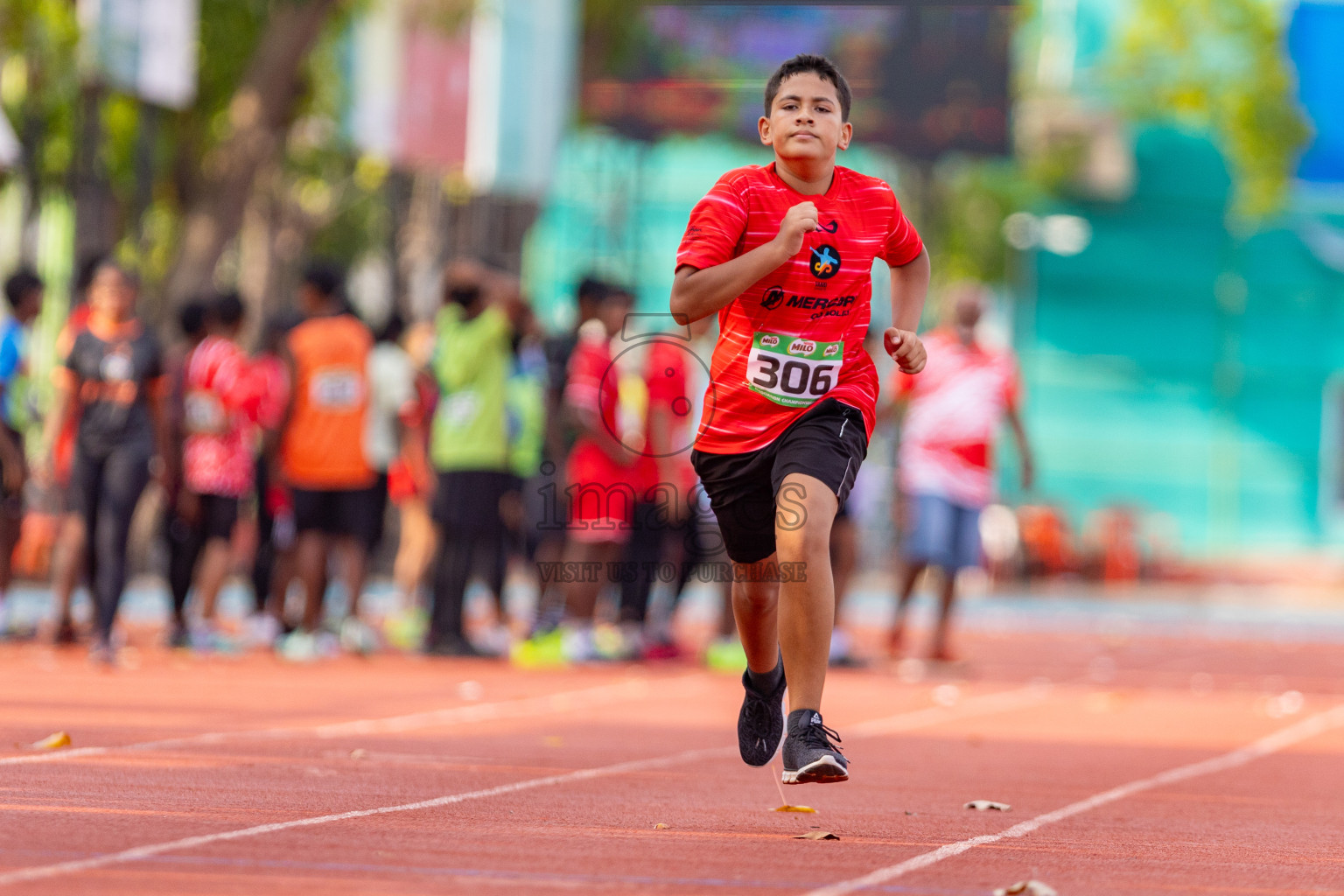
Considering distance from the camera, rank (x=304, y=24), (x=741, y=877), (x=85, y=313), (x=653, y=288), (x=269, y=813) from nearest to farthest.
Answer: (x=741, y=877) → (x=269, y=813) → (x=85, y=313) → (x=304, y=24) → (x=653, y=288)

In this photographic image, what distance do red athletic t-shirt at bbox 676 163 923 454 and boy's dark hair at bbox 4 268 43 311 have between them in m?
7.51

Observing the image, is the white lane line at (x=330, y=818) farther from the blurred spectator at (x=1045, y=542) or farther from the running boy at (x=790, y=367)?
the blurred spectator at (x=1045, y=542)

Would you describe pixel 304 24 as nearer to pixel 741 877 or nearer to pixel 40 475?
pixel 40 475

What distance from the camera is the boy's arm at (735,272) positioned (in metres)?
5.94

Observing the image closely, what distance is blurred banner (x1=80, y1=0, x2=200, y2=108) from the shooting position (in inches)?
691

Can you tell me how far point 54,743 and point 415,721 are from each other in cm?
211

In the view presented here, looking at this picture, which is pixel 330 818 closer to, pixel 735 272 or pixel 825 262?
pixel 735 272

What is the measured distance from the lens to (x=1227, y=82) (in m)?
36.3

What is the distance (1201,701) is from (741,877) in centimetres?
780

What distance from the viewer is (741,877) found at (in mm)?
5082

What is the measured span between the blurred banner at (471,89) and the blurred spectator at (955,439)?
10.4 meters

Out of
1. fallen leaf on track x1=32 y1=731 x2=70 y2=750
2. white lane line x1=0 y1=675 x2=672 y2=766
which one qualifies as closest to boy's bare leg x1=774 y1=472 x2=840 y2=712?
white lane line x1=0 y1=675 x2=672 y2=766

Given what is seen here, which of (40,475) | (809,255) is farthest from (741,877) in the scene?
(40,475)

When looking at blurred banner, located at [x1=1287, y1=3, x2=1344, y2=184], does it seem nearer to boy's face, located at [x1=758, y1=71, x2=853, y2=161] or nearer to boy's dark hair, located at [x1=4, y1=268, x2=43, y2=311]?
boy's dark hair, located at [x1=4, y1=268, x2=43, y2=311]
